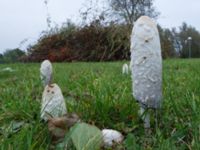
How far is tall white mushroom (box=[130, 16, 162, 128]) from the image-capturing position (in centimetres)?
178

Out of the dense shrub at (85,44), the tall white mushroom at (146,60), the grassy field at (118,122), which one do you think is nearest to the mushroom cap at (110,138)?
the grassy field at (118,122)

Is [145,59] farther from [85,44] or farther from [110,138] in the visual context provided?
[85,44]

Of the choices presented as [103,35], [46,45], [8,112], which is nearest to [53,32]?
[46,45]

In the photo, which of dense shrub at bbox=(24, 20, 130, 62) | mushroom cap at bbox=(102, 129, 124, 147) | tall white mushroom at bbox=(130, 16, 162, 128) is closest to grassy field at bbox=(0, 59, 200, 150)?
mushroom cap at bbox=(102, 129, 124, 147)

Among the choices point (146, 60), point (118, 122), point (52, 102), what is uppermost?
point (146, 60)

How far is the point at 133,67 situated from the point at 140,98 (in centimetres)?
14

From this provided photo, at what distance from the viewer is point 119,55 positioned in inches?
590

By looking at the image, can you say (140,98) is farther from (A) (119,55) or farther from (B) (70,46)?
(B) (70,46)

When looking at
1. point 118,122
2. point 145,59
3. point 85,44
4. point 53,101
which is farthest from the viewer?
point 85,44

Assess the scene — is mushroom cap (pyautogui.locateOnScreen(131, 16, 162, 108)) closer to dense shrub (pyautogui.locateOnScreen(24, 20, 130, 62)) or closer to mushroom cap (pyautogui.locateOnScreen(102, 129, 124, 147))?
mushroom cap (pyautogui.locateOnScreen(102, 129, 124, 147))

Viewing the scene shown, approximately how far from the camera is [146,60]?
178 centimetres

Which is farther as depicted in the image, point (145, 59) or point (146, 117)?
point (146, 117)

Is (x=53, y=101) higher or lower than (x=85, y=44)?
higher

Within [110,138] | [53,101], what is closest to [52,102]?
[53,101]
